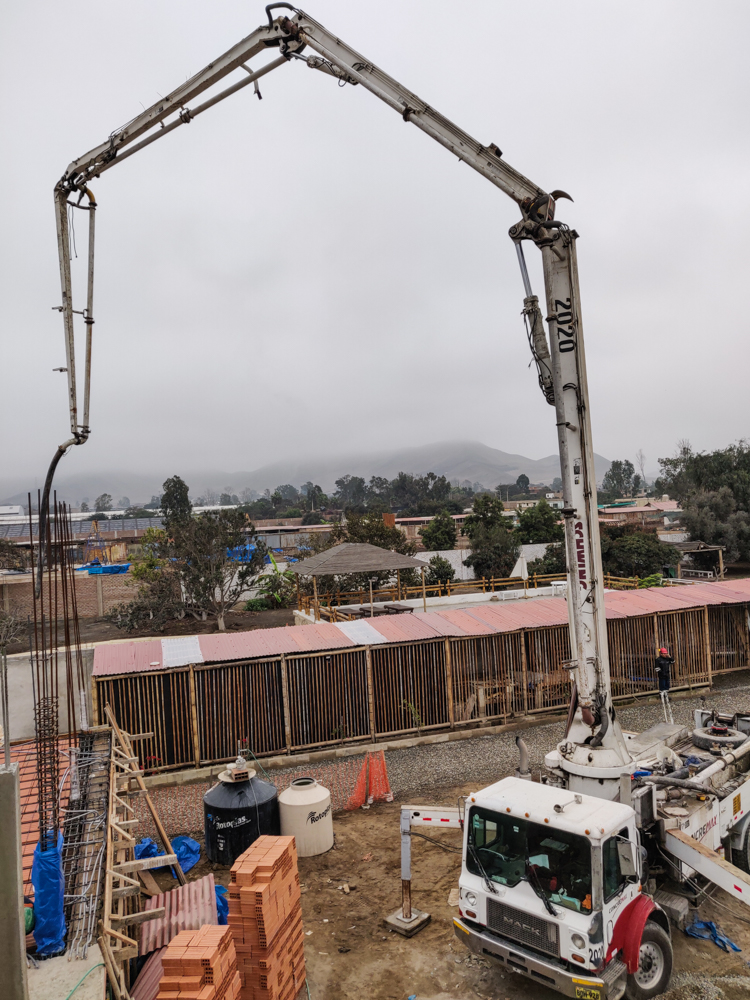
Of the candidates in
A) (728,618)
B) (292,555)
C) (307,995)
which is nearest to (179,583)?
(292,555)

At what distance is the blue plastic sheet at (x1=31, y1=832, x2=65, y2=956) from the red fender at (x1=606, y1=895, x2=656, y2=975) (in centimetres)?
500

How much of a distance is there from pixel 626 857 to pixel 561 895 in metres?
0.77

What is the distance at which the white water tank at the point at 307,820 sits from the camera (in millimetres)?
10203

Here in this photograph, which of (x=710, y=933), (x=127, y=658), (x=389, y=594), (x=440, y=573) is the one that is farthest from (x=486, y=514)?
(x=710, y=933)

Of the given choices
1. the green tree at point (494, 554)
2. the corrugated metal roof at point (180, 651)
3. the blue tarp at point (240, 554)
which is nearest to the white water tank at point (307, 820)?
the corrugated metal roof at point (180, 651)

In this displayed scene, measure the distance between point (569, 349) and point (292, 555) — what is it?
57.2 metres

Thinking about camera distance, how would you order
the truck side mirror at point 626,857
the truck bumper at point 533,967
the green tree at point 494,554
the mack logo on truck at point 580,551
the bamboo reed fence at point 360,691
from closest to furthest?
1. the truck bumper at point 533,967
2. the truck side mirror at point 626,857
3. the mack logo on truck at point 580,551
4. the bamboo reed fence at point 360,691
5. the green tree at point 494,554

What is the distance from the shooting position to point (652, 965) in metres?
6.76

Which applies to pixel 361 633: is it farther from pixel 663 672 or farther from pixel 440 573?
pixel 440 573

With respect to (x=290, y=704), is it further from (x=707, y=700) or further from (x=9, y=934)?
(x=707, y=700)

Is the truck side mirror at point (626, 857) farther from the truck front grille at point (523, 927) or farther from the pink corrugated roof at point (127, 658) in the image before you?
the pink corrugated roof at point (127, 658)

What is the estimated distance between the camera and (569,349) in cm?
861

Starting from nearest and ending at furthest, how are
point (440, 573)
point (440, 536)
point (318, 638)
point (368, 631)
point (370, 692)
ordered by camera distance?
point (370, 692) < point (318, 638) < point (368, 631) < point (440, 573) < point (440, 536)

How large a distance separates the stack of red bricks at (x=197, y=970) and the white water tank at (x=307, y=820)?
447cm
